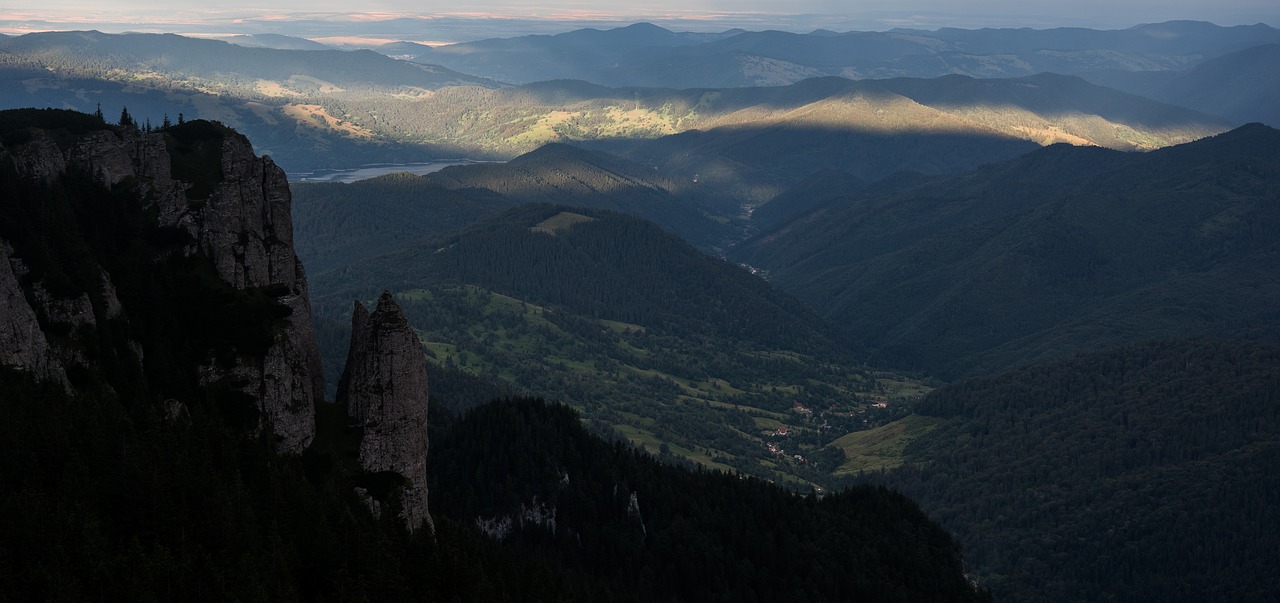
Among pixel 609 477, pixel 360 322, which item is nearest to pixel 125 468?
pixel 360 322

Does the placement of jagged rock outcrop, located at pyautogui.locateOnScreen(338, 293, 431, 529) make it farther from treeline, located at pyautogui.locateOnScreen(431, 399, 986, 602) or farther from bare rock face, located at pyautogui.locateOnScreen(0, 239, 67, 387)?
treeline, located at pyautogui.locateOnScreen(431, 399, 986, 602)

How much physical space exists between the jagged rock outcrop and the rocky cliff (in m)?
3.91

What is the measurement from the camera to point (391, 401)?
82.1 m

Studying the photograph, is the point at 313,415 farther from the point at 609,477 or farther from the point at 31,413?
the point at 609,477

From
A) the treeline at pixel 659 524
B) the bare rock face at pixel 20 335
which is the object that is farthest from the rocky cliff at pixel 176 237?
the treeline at pixel 659 524

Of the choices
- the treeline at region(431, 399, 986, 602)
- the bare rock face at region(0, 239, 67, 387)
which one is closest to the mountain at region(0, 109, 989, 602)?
the bare rock face at region(0, 239, 67, 387)

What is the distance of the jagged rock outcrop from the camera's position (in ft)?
268

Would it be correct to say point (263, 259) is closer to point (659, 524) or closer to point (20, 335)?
point (20, 335)

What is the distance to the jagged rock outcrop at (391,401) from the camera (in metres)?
81.8

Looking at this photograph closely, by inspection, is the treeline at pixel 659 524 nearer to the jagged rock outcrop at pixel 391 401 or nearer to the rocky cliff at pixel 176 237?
the jagged rock outcrop at pixel 391 401

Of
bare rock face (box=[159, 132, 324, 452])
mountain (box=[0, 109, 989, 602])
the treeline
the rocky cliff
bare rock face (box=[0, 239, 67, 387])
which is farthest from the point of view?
the treeline

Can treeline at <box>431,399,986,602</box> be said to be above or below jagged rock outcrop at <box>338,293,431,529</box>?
below

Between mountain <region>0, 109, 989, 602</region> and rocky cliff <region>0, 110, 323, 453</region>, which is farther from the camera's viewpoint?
rocky cliff <region>0, 110, 323, 453</region>

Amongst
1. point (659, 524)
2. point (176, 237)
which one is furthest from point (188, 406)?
point (659, 524)
